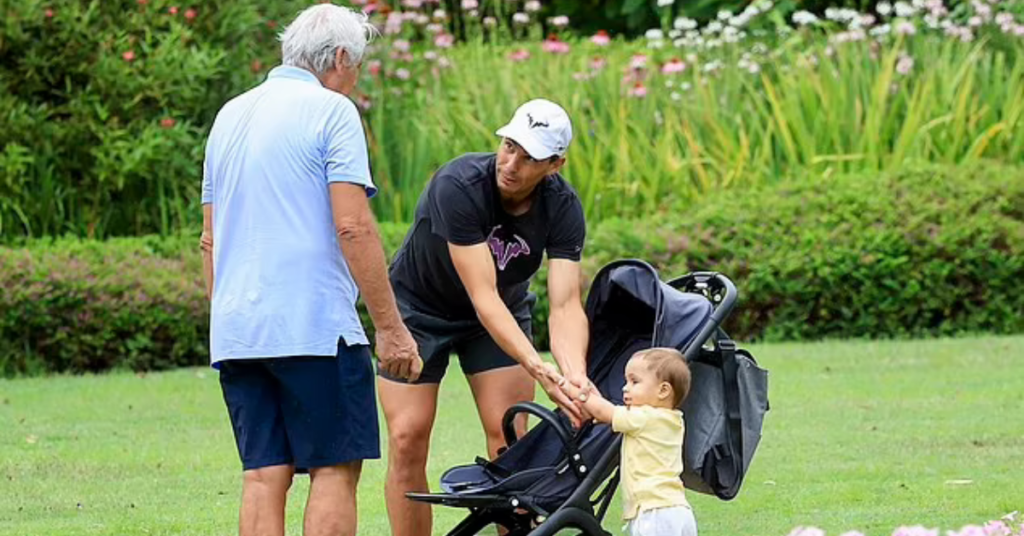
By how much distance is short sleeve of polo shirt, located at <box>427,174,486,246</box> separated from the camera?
5.86 meters

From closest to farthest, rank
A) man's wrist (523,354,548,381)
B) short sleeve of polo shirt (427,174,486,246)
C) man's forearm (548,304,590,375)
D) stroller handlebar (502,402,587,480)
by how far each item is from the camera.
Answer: stroller handlebar (502,402,587,480), man's wrist (523,354,548,381), short sleeve of polo shirt (427,174,486,246), man's forearm (548,304,590,375)

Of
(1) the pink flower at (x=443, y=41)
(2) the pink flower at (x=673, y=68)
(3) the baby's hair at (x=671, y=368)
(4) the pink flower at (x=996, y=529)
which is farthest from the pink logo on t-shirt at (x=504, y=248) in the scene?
(1) the pink flower at (x=443, y=41)

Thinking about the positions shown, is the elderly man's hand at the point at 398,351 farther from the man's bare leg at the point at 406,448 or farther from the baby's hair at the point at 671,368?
the man's bare leg at the point at 406,448

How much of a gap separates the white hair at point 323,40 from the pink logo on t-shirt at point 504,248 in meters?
0.89

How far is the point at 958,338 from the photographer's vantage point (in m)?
11.9

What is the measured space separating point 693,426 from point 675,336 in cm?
28

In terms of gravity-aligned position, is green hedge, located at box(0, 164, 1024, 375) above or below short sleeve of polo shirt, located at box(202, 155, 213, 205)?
below

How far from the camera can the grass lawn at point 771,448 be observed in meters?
7.04

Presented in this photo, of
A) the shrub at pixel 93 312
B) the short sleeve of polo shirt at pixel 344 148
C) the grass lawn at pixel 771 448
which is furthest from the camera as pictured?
the shrub at pixel 93 312

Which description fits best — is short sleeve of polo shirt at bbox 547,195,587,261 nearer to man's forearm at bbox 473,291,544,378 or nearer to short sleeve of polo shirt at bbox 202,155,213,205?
man's forearm at bbox 473,291,544,378

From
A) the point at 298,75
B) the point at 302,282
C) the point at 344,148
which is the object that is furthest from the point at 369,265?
the point at 298,75

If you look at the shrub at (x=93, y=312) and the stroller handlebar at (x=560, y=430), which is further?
the shrub at (x=93, y=312)

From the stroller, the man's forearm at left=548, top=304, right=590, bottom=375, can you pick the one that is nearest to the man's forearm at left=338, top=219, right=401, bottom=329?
the stroller

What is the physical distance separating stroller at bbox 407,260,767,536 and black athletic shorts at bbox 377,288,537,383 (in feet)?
1.04
